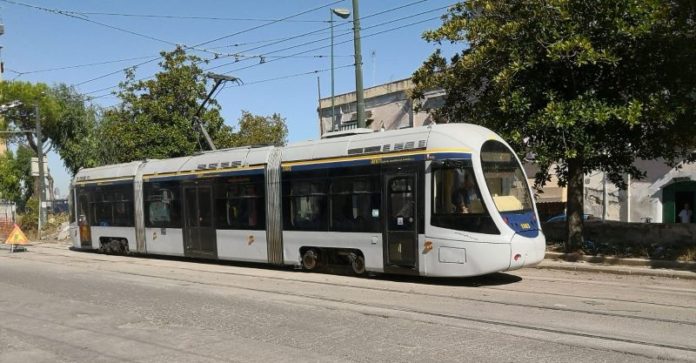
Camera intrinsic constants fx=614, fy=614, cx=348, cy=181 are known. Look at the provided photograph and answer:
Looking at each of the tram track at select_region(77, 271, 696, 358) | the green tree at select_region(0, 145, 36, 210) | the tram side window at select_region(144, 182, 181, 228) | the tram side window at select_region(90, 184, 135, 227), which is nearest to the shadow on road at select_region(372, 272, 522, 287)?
the tram track at select_region(77, 271, 696, 358)

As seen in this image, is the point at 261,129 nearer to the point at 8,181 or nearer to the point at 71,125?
the point at 71,125

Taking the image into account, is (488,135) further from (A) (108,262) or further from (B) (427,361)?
(A) (108,262)

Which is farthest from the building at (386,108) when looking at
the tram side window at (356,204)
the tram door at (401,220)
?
the tram door at (401,220)

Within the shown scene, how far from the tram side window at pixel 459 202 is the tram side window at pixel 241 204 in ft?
16.4

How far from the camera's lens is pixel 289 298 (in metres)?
10.2

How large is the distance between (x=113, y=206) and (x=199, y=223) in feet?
17.2

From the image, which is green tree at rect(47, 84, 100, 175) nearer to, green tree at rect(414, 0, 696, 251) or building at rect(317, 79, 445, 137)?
building at rect(317, 79, 445, 137)

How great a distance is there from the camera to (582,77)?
1410 cm

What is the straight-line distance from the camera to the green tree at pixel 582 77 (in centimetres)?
1279

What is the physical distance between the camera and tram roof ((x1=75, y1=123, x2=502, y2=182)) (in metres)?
11.2

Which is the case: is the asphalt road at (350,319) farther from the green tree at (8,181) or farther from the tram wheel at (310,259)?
the green tree at (8,181)

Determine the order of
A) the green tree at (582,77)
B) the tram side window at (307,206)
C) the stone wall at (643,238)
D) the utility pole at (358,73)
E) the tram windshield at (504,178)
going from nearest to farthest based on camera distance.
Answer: the tram windshield at (504,178), the green tree at (582,77), the tram side window at (307,206), the stone wall at (643,238), the utility pole at (358,73)

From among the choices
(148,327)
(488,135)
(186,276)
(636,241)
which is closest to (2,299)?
(186,276)

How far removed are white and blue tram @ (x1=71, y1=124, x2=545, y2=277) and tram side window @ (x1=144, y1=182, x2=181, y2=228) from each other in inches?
1.9
